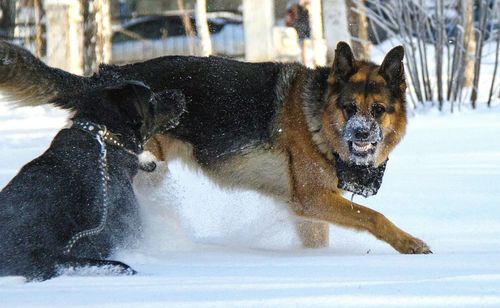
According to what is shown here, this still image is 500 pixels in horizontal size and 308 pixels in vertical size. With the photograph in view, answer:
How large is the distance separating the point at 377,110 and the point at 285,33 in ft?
41.7

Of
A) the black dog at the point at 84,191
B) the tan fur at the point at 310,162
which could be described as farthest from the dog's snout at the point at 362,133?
the black dog at the point at 84,191

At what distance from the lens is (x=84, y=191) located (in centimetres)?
445

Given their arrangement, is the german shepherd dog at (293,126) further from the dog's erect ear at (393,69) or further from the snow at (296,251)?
the snow at (296,251)

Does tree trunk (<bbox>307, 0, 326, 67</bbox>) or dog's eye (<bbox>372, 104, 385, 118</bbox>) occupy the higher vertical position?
dog's eye (<bbox>372, 104, 385, 118</bbox>)

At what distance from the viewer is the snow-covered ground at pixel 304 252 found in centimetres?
342

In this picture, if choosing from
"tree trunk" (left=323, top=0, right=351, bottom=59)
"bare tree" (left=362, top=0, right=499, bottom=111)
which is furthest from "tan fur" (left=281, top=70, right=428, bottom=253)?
"tree trunk" (left=323, top=0, right=351, bottom=59)

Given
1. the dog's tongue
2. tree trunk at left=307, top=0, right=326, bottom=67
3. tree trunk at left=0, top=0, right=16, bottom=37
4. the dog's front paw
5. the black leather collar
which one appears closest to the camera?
the black leather collar

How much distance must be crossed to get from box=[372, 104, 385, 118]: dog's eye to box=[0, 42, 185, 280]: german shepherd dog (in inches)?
47.4

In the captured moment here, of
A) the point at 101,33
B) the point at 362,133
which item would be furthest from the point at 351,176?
the point at 101,33

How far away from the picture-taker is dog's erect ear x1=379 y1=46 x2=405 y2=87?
541 cm

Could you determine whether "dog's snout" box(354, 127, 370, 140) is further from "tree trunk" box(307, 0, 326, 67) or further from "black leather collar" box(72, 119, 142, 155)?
"tree trunk" box(307, 0, 326, 67)

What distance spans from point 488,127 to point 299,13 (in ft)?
37.7

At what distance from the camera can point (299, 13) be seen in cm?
2189

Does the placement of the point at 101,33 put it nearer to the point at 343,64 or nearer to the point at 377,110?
the point at 343,64
